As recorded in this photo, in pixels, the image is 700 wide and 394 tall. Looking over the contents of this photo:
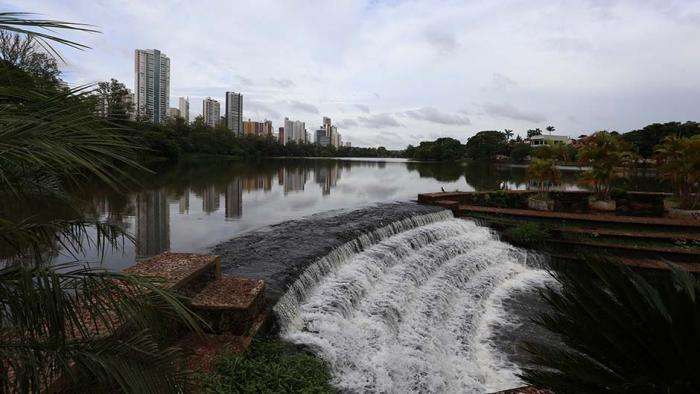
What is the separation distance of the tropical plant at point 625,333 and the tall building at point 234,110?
5459 inches

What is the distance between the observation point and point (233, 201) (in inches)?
770

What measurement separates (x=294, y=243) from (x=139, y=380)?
8321 mm

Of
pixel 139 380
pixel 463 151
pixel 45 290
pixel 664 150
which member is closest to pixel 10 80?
pixel 45 290

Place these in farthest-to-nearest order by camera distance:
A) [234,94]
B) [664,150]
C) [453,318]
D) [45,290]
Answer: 1. [234,94]
2. [664,150]
3. [453,318]
4. [45,290]

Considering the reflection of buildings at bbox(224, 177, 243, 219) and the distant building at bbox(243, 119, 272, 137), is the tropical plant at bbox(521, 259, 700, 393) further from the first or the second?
the distant building at bbox(243, 119, 272, 137)

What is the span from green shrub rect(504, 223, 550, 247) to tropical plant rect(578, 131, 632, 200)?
4.66 meters

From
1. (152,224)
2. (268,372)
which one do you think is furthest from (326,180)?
(268,372)

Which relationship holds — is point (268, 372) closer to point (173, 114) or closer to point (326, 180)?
point (326, 180)

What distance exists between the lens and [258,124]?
158750 millimetres

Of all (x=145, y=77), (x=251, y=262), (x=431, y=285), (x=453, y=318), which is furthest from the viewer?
(x=145, y=77)

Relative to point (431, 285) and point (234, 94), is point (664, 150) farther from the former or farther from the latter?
point (234, 94)

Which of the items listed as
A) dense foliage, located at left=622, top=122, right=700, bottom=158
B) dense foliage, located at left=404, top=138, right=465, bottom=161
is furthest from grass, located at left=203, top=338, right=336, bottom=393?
dense foliage, located at left=404, top=138, right=465, bottom=161

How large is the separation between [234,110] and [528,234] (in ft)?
443

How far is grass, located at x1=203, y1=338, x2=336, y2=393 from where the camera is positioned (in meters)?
4.09
